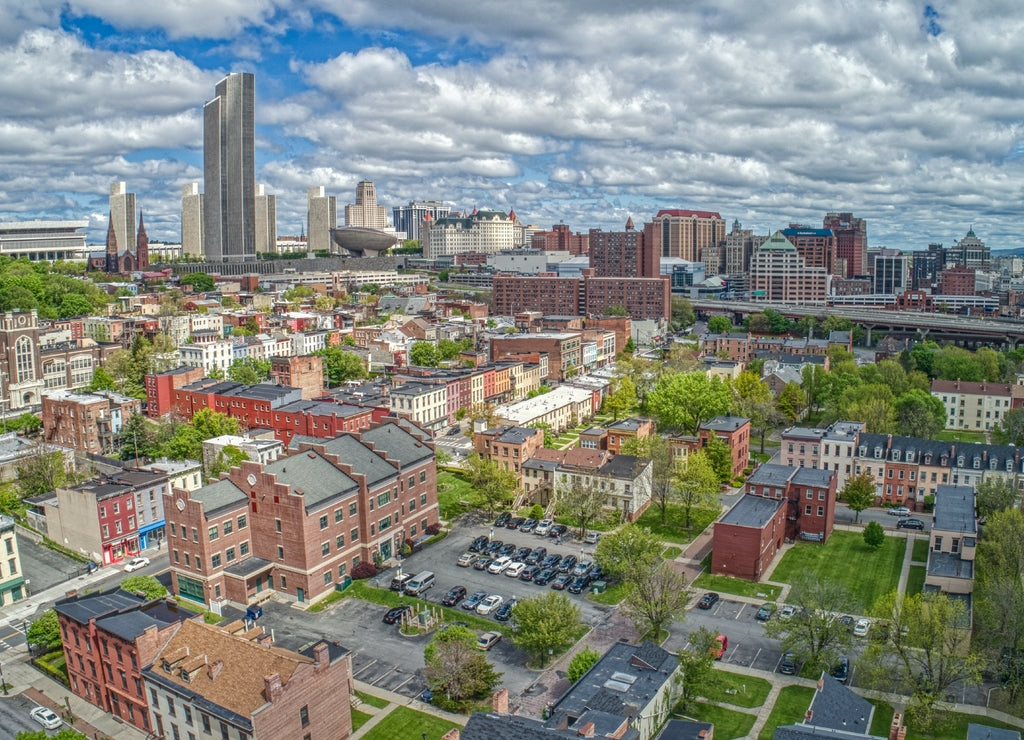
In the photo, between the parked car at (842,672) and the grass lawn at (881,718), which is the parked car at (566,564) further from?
the grass lawn at (881,718)

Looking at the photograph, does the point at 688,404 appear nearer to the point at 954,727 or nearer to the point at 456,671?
the point at 954,727

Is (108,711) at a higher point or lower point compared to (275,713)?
lower

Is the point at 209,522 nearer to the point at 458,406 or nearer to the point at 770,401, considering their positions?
the point at 458,406

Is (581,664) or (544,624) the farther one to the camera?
(544,624)

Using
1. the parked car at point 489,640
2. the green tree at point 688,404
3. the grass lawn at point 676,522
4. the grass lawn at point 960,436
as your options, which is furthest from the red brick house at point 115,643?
the grass lawn at point 960,436

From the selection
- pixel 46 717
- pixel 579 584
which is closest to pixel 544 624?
pixel 579 584

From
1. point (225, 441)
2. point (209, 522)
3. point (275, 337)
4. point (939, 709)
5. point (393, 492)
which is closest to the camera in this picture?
point (939, 709)

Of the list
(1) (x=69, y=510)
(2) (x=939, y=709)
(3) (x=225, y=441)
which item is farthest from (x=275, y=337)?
(2) (x=939, y=709)
